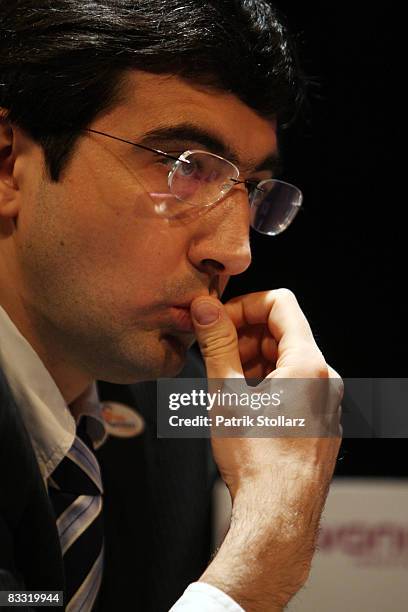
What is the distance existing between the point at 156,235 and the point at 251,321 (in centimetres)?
24

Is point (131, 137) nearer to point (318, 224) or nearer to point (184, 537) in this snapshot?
point (318, 224)

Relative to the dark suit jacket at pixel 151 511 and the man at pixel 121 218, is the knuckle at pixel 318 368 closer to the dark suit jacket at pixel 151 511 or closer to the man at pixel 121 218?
the man at pixel 121 218

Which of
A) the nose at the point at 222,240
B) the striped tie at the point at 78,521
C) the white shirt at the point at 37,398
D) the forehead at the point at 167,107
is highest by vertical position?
the forehead at the point at 167,107

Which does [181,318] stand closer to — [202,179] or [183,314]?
[183,314]

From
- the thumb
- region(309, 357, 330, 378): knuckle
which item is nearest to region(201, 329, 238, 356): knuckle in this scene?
the thumb

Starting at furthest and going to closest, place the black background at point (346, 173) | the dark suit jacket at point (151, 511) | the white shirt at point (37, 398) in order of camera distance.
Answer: the black background at point (346, 173)
the dark suit jacket at point (151, 511)
the white shirt at point (37, 398)

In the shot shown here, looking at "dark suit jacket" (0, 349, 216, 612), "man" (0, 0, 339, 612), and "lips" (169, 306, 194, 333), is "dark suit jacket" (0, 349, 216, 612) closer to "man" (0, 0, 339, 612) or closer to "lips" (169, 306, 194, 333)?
"man" (0, 0, 339, 612)

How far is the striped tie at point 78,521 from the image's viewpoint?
1414mm

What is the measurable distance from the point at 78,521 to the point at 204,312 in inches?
15.5

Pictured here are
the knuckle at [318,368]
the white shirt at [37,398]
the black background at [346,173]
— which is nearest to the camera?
the knuckle at [318,368]

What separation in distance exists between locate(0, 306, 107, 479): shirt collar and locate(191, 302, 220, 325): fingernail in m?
0.26

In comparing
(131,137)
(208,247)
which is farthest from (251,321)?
(131,137)

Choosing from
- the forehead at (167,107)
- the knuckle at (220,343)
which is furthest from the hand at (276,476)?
the forehead at (167,107)

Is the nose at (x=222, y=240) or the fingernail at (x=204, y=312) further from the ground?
the nose at (x=222, y=240)
